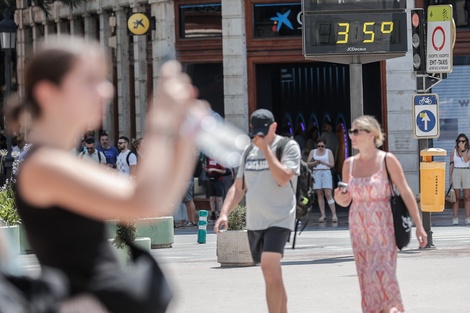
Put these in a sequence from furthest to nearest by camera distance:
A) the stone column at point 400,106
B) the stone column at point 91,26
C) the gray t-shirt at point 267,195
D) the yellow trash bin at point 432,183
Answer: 1. the stone column at point 91,26
2. the stone column at point 400,106
3. the yellow trash bin at point 432,183
4. the gray t-shirt at point 267,195

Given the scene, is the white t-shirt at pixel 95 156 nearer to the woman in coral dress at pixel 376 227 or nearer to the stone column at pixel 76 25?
the stone column at pixel 76 25

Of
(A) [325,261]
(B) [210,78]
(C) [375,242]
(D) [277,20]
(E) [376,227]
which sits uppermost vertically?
(D) [277,20]

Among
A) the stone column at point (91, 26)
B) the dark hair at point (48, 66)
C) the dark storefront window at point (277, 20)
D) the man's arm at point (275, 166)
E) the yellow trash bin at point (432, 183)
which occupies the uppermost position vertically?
the stone column at point (91, 26)

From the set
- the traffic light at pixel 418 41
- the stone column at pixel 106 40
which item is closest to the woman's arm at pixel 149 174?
the traffic light at pixel 418 41

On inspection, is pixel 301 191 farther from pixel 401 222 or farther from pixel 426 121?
pixel 426 121

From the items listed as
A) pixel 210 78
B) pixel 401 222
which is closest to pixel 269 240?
pixel 401 222

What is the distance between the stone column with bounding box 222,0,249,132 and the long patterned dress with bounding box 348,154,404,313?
17992 mm

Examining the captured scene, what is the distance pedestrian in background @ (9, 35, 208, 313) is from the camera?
3836 mm

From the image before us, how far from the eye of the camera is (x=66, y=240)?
408 cm

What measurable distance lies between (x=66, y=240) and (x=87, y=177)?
0.33 meters

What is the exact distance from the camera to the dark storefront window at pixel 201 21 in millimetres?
28109

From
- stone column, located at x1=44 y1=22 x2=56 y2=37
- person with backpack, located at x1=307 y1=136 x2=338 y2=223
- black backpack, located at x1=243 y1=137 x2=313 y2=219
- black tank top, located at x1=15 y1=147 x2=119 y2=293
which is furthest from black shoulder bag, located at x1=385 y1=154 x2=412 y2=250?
stone column, located at x1=44 y1=22 x2=56 y2=37

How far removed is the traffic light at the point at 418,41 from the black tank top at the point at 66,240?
48.8 feet

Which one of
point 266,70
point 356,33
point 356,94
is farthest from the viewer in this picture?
point 266,70
